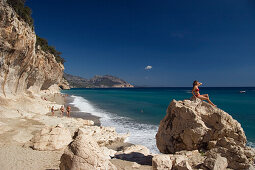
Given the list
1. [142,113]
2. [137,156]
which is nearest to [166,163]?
[137,156]

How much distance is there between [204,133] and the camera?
21.0 ft

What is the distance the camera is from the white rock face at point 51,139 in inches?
310

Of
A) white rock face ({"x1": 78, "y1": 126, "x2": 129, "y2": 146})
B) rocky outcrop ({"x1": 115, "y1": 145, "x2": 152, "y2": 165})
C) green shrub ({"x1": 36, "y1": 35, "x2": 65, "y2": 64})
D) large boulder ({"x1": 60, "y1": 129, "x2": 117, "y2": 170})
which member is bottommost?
white rock face ({"x1": 78, "y1": 126, "x2": 129, "y2": 146})

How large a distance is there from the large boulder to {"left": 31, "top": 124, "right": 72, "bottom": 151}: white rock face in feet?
13.8

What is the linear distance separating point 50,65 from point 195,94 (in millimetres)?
47462

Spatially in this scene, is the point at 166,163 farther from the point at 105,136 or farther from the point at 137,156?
the point at 105,136

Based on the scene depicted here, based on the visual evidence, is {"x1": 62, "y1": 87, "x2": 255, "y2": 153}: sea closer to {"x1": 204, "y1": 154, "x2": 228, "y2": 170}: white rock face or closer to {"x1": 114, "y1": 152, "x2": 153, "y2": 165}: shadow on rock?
{"x1": 114, "y1": 152, "x2": 153, "y2": 165}: shadow on rock

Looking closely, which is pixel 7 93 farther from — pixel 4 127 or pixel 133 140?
pixel 133 140

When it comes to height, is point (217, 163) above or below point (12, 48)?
below

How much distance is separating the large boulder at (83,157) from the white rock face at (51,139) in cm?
419

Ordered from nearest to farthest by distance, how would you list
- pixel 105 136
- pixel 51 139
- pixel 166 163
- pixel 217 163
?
pixel 217 163
pixel 166 163
pixel 51 139
pixel 105 136

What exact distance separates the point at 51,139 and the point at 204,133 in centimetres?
763

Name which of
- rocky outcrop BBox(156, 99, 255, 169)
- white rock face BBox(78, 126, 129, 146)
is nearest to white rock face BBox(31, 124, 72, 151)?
white rock face BBox(78, 126, 129, 146)

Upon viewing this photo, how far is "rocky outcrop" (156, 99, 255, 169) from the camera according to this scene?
5395mm
